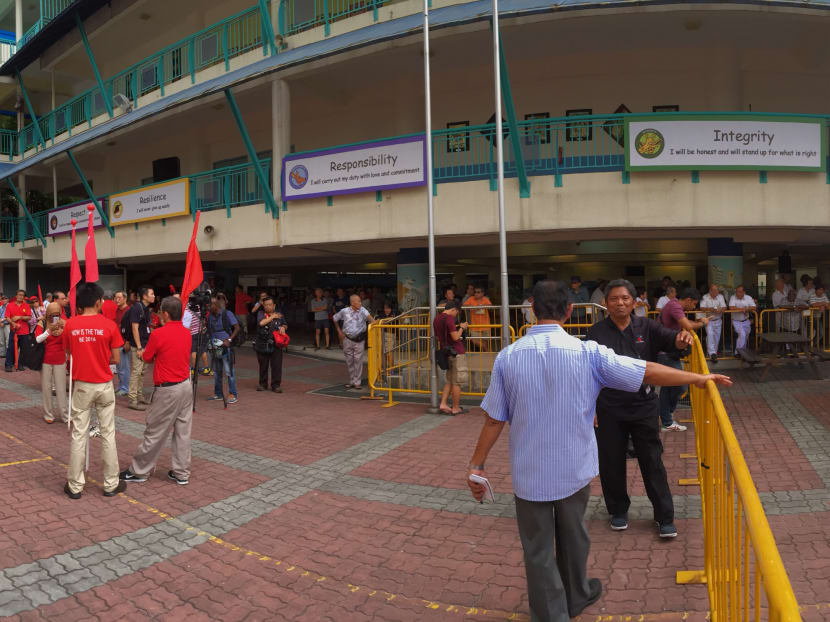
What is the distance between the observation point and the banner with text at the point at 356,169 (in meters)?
11.0

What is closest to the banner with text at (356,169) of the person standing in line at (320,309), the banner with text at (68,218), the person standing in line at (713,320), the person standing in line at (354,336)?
the person standing in line at (354,336)

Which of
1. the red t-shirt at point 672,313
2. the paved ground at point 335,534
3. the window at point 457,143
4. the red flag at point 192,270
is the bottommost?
the paved ground at point 335,534

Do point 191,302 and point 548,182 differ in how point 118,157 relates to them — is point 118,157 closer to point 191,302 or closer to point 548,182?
point 191,302

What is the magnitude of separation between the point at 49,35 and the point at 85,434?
2007cm

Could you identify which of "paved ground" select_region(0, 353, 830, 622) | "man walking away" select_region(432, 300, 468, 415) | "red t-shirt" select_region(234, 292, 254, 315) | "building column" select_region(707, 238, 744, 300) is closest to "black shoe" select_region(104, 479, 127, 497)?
"paved ground" select_region(0, 353, 830, 622)

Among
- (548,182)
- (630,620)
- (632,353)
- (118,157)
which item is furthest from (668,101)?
(118,157)

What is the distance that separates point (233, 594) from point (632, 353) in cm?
318

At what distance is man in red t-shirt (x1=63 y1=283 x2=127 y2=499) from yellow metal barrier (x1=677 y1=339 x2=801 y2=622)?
4.90 metres

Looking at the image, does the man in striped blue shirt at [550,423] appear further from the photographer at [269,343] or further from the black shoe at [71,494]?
the photographer at [269,343]

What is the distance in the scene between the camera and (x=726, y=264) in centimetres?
1237

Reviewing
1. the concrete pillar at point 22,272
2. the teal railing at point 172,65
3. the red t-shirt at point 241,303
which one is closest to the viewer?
the teal railing at point 172,65

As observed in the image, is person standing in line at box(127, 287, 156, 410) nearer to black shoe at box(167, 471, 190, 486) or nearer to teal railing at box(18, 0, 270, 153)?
black shoe at box(167, 471, 190, 486)

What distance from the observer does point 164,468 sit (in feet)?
20.2

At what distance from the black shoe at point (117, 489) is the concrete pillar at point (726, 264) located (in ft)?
38.8
